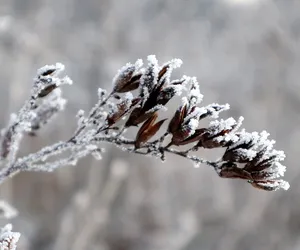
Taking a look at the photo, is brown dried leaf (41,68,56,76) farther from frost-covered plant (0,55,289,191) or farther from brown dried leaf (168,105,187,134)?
brown dried leaf (168,105,187,134)

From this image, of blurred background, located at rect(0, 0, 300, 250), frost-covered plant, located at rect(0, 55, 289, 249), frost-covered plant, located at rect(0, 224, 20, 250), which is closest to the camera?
frost-covered plant, located at rect(0, 224, 20, 250)

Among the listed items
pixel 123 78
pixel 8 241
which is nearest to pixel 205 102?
pixel 123 78

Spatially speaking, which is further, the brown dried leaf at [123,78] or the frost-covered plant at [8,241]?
the brown dried leaf at [123,78]

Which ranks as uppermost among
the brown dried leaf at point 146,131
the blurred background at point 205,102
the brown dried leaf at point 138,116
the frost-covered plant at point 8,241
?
the blurred background at point 205,102

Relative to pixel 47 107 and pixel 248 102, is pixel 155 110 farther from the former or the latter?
pixel 248 102

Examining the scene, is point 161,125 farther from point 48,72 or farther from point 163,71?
point 48,72

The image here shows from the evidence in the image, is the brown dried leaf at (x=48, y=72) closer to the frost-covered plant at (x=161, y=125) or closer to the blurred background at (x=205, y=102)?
the frost-covered plant at (x=161, y=125)

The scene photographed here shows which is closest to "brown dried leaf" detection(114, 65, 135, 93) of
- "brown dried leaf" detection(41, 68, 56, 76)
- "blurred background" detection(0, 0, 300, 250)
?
"brown dried leaf" detection(41, 68, 56, 76)

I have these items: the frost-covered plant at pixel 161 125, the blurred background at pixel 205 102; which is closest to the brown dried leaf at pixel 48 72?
the frost-covered plant at pixel 161 125
